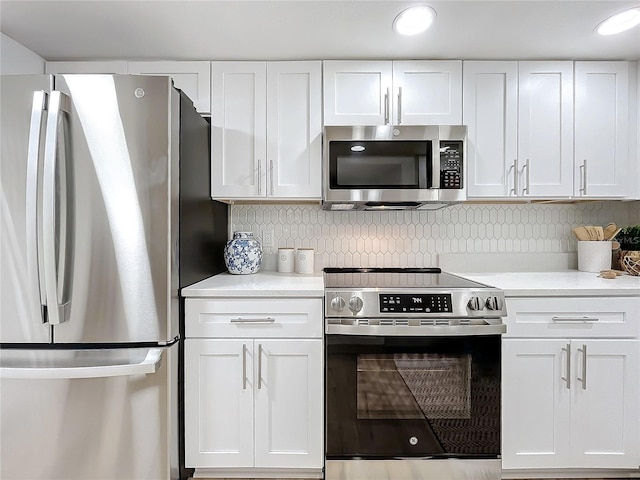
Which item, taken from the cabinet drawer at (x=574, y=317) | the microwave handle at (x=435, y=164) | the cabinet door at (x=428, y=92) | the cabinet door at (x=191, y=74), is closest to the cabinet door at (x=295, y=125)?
the cabinet door at (x=191, y=74)

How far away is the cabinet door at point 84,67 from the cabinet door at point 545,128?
7.36 ft

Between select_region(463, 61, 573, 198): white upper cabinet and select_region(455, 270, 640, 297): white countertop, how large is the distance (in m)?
0.47

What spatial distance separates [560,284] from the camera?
74.3 inches

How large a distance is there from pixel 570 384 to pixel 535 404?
0.61 feet

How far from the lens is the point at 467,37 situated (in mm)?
1900

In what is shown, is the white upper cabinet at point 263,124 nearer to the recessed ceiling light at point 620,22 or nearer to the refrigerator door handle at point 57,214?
the refrigerator door handle at point 57,214

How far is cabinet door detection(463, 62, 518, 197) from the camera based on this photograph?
2.11 metres

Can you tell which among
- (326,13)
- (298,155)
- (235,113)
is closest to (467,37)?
(326,13)

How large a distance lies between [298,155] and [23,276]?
4.54 ft

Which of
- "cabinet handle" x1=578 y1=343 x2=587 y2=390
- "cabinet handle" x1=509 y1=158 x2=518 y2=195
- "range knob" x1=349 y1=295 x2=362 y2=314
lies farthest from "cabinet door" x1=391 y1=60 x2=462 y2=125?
"cabinet handle" x1=578 y1=343 x2=587 y2=390

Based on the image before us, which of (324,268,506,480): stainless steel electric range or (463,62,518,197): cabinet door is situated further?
(463,62,518,197): cabinet door

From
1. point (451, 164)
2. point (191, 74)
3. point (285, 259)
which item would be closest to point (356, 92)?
point (451, 164)

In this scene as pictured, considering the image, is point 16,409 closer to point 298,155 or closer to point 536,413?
point 298,155

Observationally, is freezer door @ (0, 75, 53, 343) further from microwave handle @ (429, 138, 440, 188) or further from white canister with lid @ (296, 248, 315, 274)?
microwave handle @ (429, 138, 440, 188)
